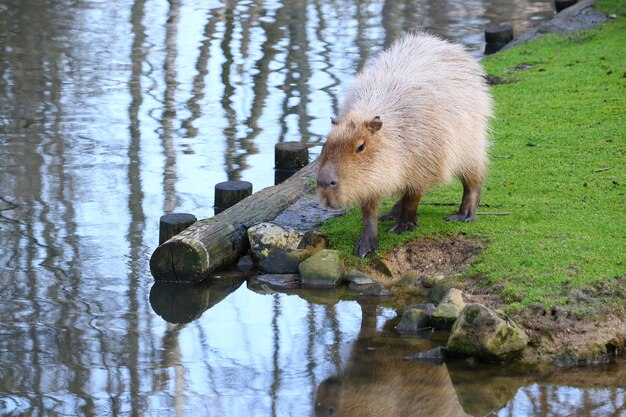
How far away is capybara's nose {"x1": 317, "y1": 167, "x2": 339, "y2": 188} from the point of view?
21.0 ft

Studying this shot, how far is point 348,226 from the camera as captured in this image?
24.4ft

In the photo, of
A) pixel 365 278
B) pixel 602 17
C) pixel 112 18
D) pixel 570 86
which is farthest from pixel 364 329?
pixel 112 18

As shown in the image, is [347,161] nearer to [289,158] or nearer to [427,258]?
[427,258]

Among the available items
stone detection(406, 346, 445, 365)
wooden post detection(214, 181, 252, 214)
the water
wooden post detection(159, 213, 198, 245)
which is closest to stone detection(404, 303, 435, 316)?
the water

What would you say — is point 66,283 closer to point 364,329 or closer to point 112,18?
point 364,329

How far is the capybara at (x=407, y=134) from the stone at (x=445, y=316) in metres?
0.85

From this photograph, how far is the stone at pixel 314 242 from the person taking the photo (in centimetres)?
718

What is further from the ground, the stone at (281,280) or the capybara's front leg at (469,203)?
the capybara's front leg at (469,203)

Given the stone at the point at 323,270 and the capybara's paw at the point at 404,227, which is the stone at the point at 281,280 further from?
the capybara's paw at the point at 404,227

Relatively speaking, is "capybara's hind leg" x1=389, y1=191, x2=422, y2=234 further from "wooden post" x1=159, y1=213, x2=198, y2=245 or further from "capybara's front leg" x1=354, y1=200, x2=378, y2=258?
"wooden post" x1=159, y1=213, x2=198, y2=245

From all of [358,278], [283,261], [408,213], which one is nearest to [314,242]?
[283,261]

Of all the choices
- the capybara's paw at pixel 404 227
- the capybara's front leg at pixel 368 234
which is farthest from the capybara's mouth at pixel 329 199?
the capybara's paw at pixel 404 227

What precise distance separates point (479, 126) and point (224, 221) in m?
1.74

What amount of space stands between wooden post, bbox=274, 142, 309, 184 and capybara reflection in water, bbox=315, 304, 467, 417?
3259mm
